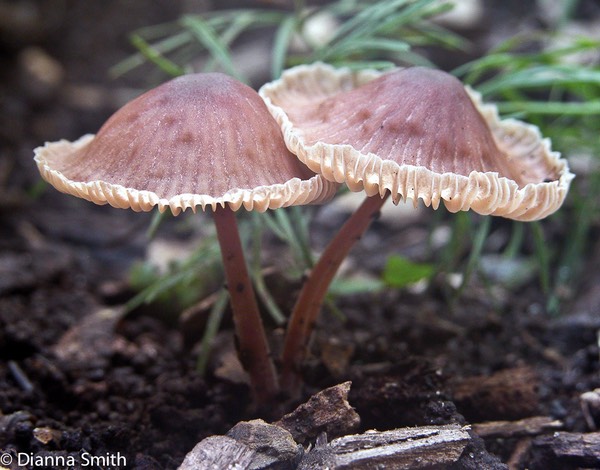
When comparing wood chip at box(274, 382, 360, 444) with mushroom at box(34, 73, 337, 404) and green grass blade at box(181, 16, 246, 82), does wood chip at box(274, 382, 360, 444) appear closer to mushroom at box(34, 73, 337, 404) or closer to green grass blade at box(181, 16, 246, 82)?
mushroom at box(34, 73, 337, 404)

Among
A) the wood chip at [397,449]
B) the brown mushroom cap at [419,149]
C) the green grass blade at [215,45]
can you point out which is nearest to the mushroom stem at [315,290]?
the brown mushroom cap at [419,149]

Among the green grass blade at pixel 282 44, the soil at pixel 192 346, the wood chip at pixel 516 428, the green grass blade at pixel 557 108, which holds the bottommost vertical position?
the wood chip at pixel 516 428

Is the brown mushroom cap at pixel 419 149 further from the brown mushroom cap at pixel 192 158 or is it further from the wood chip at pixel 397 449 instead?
the wood chip at pixel 397 449

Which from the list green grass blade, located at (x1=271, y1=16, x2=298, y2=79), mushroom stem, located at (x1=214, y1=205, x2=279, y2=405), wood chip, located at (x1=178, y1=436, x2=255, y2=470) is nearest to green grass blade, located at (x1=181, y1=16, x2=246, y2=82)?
green grass blade, located at (x1=271, y1=16, x2=298, y2=79)

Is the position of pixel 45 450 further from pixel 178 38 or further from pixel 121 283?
pixel 178 38

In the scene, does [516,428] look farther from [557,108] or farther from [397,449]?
[557,108]

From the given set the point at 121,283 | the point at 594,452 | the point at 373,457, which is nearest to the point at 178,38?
the point at 121,283

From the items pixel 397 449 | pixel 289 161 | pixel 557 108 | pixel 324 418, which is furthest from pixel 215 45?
pixel 397 449
